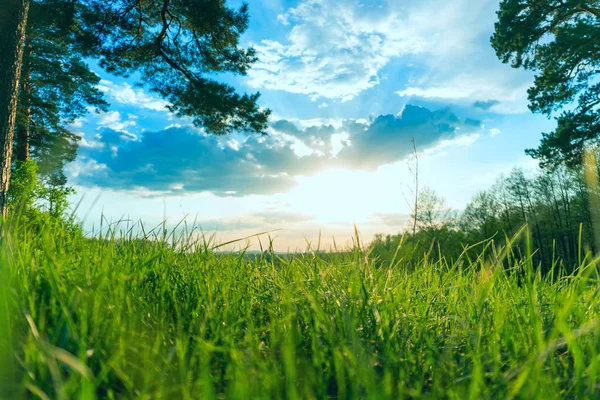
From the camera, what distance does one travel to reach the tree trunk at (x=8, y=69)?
17.5 ft

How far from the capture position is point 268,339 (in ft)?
4.94

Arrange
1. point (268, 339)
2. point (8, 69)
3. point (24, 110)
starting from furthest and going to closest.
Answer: point (24, 110)
point (8, 69)
point (268, 339)

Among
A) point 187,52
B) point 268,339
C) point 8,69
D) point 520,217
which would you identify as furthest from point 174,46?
point 520,217

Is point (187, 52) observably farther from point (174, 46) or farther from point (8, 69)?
point (8, 69)

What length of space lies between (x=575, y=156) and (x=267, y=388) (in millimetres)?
15953

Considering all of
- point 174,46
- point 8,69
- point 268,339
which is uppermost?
point 174,46

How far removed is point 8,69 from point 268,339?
6.11 metres

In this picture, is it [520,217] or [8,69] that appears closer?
[8,69]

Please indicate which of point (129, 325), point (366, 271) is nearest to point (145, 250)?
point (129, 325)

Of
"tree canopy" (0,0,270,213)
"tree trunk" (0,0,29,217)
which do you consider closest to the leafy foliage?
"tree canopy" (0,0,270,213)

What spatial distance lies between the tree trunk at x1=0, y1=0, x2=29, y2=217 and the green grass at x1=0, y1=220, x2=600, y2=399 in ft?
14.1

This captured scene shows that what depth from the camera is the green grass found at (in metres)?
1.04

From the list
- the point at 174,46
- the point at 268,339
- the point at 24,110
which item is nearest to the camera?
the point at 268,339

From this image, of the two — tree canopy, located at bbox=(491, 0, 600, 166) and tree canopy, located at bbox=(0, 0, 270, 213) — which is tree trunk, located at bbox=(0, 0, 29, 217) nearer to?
tree canopy, located at bbox=(0, 0, 270, 213)
